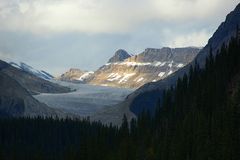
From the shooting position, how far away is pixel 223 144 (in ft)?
334

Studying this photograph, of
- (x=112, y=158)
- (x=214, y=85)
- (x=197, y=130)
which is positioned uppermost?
(x=214, y=85)

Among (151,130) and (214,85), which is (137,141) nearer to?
(151,130)

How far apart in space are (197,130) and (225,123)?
1510 centimetres

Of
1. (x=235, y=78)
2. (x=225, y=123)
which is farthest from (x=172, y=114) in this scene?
(x=225, y=123)

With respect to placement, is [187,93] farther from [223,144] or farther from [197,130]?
[223,144]

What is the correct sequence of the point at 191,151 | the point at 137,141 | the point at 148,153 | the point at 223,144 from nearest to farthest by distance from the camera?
1. the point at 223,144
2. the point at 191,151
3. the point at 148,153
4. the point at 137,141

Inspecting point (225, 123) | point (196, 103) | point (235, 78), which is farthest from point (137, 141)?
point (225, 123)

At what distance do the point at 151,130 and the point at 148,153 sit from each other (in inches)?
1587

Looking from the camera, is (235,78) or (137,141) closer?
(235,78)

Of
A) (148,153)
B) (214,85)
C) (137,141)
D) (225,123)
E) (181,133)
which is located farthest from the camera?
(137,141)

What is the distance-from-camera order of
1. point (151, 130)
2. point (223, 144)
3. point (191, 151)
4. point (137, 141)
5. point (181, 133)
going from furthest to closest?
point (151, 130) < point (137, 141) < point (181, 133) < point (191, 151) < point (223, 144)

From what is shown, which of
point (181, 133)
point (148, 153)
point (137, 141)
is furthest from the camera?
point (137, 141)

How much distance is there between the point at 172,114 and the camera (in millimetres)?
178125

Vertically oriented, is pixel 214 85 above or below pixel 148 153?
above
